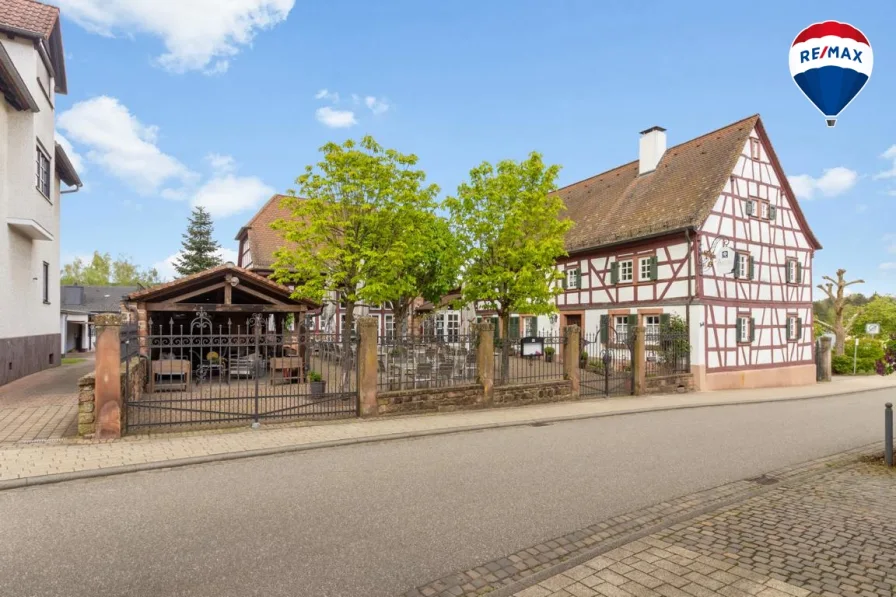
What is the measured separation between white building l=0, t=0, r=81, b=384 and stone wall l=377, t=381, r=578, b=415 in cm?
1071

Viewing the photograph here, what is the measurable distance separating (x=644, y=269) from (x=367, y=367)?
1550cm

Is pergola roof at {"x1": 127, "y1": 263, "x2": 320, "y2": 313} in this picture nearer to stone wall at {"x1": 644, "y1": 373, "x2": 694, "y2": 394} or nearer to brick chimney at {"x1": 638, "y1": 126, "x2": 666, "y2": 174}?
stone wall at {"x1": 644, "y1": 373, "x2": 694, "y2": 394}

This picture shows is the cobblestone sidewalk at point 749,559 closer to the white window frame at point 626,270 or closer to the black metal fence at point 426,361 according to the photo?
the black metal fence at point 426,361

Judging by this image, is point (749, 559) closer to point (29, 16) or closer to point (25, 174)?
point (25, 174)

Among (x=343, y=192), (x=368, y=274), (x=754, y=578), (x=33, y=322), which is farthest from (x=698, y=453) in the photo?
(x=33, y=322)

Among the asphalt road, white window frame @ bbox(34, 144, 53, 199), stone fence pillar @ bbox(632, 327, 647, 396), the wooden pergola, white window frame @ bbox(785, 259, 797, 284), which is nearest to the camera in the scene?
the asphalt road

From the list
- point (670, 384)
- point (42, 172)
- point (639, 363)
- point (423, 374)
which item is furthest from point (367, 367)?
point (42, 172)

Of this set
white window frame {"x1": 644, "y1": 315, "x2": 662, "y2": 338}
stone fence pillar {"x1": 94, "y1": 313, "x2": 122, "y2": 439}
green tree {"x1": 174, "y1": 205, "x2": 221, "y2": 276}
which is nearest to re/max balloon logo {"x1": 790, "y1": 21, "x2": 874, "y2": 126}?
stone fence pillar {"x1": 94, "y1": 313, "x2": 122, "y2": 439}

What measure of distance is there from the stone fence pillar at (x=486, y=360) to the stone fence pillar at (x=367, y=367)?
2908 millimetres

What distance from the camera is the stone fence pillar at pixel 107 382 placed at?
899cm

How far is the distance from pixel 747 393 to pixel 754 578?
1819 centimetres

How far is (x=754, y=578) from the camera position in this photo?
4.28m

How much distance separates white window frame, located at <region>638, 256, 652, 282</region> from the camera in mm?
22938

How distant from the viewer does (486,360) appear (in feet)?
44.2
